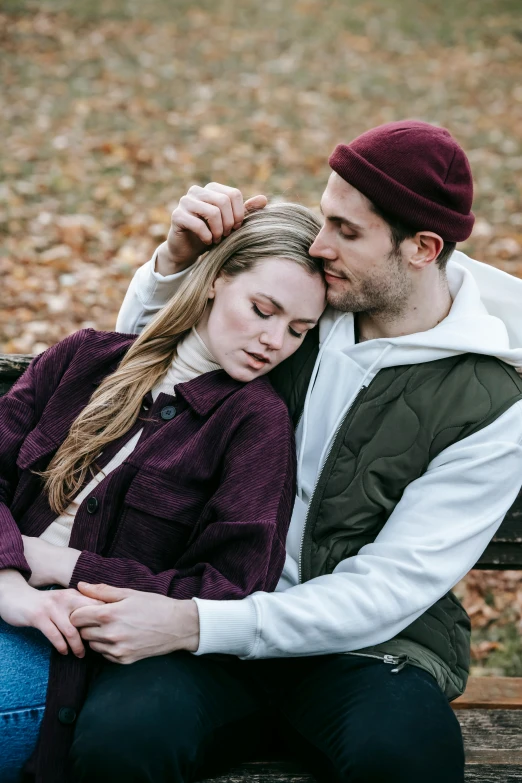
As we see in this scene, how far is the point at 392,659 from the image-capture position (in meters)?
2.46

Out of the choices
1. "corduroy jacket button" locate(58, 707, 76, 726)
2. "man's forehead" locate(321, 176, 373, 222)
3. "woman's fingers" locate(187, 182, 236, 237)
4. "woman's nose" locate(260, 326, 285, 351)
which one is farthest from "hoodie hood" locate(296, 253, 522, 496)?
"corduroy jacket button" locate(58, 707, 76, 726)

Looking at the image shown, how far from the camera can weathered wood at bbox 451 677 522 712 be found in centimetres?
304

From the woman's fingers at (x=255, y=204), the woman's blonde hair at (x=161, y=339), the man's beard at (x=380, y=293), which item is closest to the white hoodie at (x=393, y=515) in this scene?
the man's beard at (x=380, y=293)

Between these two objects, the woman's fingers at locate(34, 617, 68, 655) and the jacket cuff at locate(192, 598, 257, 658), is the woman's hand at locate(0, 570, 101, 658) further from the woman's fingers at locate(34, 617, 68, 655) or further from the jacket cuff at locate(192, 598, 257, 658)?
the jacket cuff at locate(192, 598, 257, 658)

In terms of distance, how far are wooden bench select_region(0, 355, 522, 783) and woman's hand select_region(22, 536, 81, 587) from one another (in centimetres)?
71

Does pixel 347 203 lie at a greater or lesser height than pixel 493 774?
greater

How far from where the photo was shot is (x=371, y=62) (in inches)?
490

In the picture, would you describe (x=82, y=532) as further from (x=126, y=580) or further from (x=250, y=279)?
(x=250, y=279)

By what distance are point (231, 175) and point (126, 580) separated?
6773 mm

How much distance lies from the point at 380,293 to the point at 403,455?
569mm

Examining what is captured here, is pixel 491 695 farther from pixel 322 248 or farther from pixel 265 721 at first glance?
pixel 322 248

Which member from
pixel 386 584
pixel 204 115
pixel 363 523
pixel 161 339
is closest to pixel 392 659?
pixel 386 584

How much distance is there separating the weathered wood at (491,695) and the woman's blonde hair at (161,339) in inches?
62.4

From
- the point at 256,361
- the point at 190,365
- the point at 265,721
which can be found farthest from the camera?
the point at 190,365
